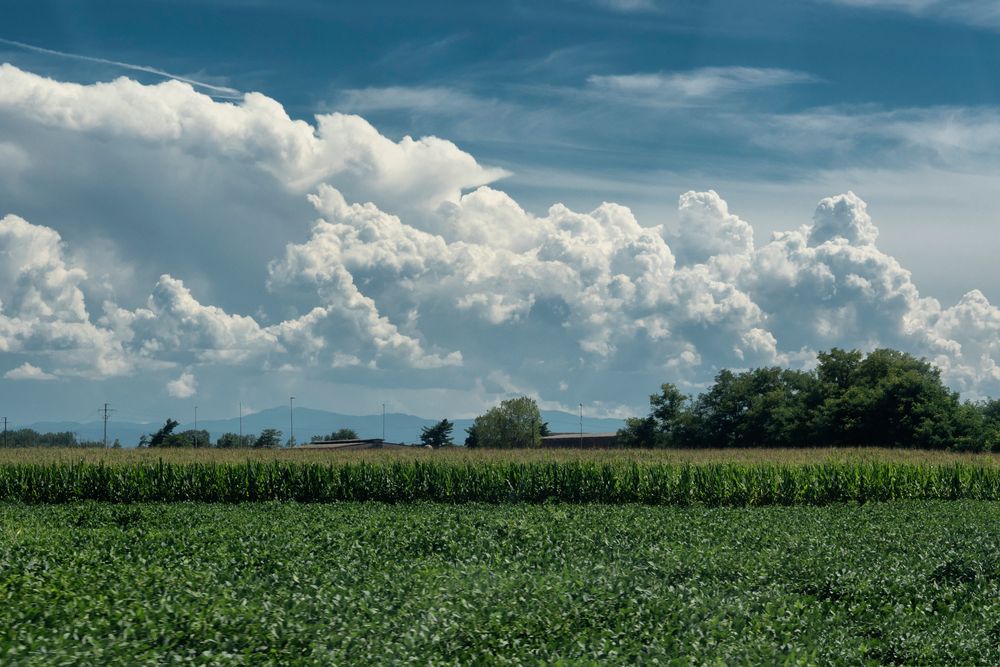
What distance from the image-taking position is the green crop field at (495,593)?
11.9 m

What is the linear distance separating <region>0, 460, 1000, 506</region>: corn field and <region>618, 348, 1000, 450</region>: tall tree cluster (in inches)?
1334

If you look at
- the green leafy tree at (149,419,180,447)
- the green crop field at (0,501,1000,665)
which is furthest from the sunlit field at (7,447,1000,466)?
the green leafy tree at (149,419,180,447)

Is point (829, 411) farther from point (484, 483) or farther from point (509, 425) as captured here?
point (509, 425)

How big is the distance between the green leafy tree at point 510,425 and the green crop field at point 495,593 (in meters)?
113

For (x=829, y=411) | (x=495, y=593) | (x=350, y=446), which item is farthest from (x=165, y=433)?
(x=495, y=593)

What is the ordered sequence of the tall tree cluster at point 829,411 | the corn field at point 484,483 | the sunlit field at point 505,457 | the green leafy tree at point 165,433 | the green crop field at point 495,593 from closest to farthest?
the green crop field at point 495,593 → the corn field at point 484,483 → the sunlit field at point 505,457 → the tall tree cluster at point 829,411 → the green leafy tree at point 165,433

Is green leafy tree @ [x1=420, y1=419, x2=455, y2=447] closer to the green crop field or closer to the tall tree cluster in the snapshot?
the tall tree cluster

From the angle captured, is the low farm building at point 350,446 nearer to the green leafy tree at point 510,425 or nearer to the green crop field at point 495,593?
the green leafy tree at point 510,425

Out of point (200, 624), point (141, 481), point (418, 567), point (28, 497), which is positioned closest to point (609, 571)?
point (418, 567)

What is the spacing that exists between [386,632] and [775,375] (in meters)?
85.3

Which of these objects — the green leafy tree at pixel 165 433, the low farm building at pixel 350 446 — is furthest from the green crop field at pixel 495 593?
the green leafy tree at pixel 165 433

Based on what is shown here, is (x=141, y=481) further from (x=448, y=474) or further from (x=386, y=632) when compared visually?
(x=386, y=632)

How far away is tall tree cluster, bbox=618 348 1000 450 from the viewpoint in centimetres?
7300

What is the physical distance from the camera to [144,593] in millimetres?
13734
